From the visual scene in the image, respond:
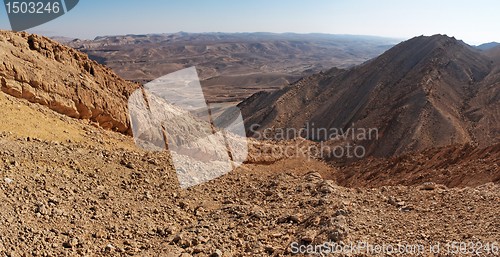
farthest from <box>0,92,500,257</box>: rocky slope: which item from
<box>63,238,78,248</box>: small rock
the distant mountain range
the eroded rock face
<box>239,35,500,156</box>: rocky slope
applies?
the distant mountain range

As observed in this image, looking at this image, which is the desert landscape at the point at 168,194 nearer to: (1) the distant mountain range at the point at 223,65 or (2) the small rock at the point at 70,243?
(2) the small rock at the point at 70,243

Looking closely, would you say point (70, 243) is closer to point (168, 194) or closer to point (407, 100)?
point (168, 194)

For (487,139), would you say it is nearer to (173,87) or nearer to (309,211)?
(309,211)

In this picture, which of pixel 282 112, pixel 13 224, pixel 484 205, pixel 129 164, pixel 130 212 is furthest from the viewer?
pixel 282 112

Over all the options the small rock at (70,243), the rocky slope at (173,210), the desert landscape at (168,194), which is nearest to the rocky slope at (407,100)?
the desert landscape at (168,194)

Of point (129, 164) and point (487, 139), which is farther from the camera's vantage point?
point (487, 139)

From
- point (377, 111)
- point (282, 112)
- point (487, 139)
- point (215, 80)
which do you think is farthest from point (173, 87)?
point (487, 139)

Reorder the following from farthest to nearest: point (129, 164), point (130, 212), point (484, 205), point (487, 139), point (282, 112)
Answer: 1. point (282, 112)
2. point (487, 139)
3. point (129, 164)
4. point (484, 205)
5. point (130, 212)
